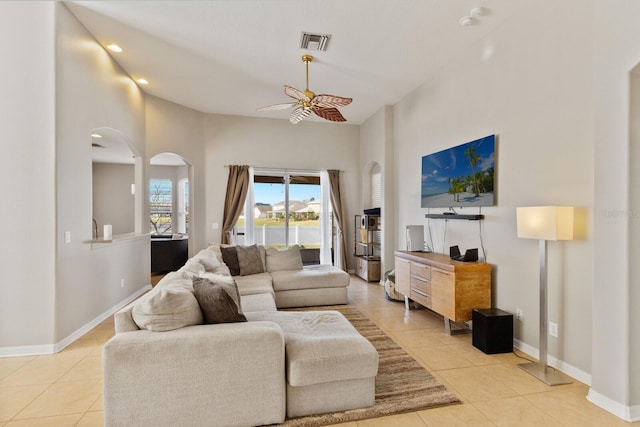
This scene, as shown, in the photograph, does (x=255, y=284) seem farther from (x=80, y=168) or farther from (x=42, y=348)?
(x=80, y=168)

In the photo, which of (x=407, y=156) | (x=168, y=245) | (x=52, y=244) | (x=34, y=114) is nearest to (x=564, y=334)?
(x=407, y=156)

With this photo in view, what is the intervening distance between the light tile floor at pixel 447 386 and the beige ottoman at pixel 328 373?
0.19 meters

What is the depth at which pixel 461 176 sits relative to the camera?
4086 millimetres

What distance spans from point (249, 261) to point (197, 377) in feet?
9.95

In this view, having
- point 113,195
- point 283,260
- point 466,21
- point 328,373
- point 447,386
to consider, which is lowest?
point 447,386

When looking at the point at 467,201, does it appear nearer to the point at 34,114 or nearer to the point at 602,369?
the point at 602,369

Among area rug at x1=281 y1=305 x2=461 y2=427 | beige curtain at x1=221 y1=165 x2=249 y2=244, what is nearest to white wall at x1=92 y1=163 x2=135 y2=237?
beige curtain at x1=221 y1=165 x2=249 y2=244

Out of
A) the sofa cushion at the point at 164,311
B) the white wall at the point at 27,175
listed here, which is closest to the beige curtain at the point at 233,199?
the white wall at the point at 27,175

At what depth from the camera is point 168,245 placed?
24.3ft

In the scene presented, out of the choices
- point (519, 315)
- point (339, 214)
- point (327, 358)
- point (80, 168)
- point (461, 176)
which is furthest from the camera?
point (339, 214)

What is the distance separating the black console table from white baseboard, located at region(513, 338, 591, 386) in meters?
6.79

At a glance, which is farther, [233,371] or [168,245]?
[168,245]

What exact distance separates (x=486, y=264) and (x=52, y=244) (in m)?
4.54

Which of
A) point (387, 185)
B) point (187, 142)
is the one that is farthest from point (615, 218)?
point (187, 142)
